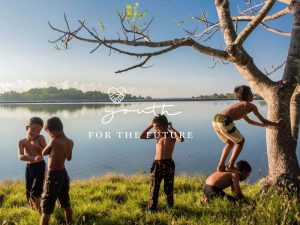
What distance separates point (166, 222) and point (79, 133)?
36978 millimetres

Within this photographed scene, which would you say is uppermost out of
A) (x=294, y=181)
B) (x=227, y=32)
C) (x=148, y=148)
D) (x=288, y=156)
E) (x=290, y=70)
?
(x=227, y=32)

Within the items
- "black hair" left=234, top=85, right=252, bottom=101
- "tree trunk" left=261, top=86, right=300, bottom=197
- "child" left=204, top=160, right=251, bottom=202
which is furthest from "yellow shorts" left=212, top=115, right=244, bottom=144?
"tree trunk" left=261, top=86, right=300, bottom=197

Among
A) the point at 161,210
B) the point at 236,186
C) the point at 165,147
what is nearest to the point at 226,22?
the point at 165,147

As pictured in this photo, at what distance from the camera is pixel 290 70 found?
727 centimetres

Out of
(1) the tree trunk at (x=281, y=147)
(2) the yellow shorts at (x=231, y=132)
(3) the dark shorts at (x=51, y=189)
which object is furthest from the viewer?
(1) the tree trunk at (x=281, y=147)

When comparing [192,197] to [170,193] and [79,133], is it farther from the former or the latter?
[79,133]

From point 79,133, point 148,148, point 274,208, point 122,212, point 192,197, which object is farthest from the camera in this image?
point 79,133

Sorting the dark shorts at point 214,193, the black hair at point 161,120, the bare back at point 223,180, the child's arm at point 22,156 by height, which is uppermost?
the black hair at point 161,120

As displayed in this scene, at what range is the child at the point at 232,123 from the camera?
668 centimetres

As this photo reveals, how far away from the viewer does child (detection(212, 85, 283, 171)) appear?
21.9ft

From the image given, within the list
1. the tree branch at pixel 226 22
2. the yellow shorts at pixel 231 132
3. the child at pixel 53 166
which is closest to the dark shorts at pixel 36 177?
the child at pixel 53 166

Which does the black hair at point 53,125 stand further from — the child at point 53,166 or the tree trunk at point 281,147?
the tree trunk at point 281,147

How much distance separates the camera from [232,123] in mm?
6730

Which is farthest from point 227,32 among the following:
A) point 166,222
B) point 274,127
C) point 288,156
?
point 166,222
